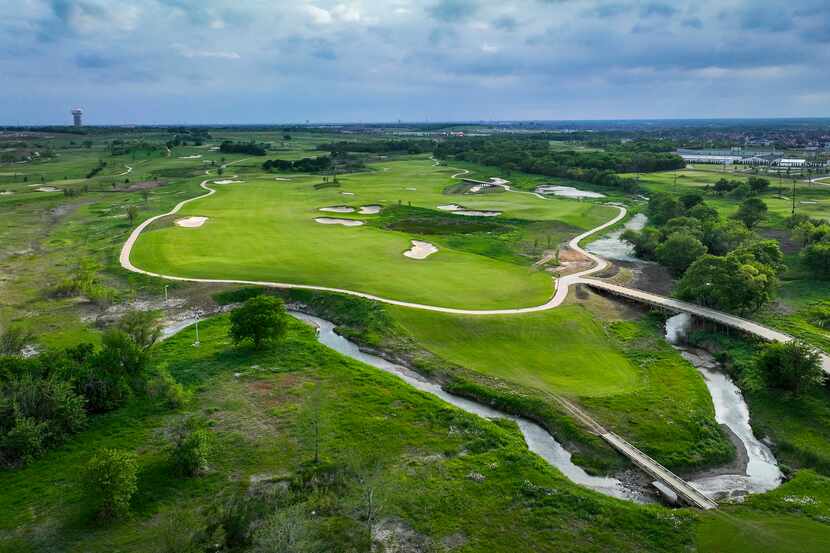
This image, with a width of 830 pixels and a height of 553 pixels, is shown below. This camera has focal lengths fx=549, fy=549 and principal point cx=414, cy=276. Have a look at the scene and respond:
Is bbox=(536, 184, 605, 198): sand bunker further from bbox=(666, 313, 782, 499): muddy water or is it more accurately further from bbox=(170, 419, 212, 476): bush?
bbox=(170, 419, 212, 476): bush

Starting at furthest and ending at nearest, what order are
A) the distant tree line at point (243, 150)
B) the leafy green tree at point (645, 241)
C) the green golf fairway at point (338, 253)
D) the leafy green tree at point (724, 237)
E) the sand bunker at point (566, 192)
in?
the distant tree line at point (243, 150) → the sand bunker at point (566, 192) → the leafy green tree at point (645, 241) → the leafy green tree at point (724, 237) → the green golf fairway at point (338, 253)

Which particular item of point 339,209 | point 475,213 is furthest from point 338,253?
point 475,213

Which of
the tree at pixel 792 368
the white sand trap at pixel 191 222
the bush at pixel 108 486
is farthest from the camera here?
the white sand trap at pixel 191 222

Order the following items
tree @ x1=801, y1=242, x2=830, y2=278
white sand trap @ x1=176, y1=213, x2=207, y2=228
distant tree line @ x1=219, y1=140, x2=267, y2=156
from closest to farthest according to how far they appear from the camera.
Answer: tree @ x1=801, y1=242, x2=830, y2=278
white sand trap @ x1=176, y1=213, x2=207, y2=228
distant tree line @ x1=219, y1=140, x2=267, y2=156

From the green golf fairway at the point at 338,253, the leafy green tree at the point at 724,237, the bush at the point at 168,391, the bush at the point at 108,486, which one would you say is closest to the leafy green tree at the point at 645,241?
the leafy green tree at the point at 724,237

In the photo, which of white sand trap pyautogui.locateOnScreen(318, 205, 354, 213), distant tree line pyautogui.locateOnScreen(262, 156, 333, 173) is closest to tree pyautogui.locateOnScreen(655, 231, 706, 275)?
white sand trap pyautogui.locateOnScreen(318, 205, 354, 213)

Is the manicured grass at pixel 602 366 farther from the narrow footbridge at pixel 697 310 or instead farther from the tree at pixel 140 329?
the tree at pixel 140 329
